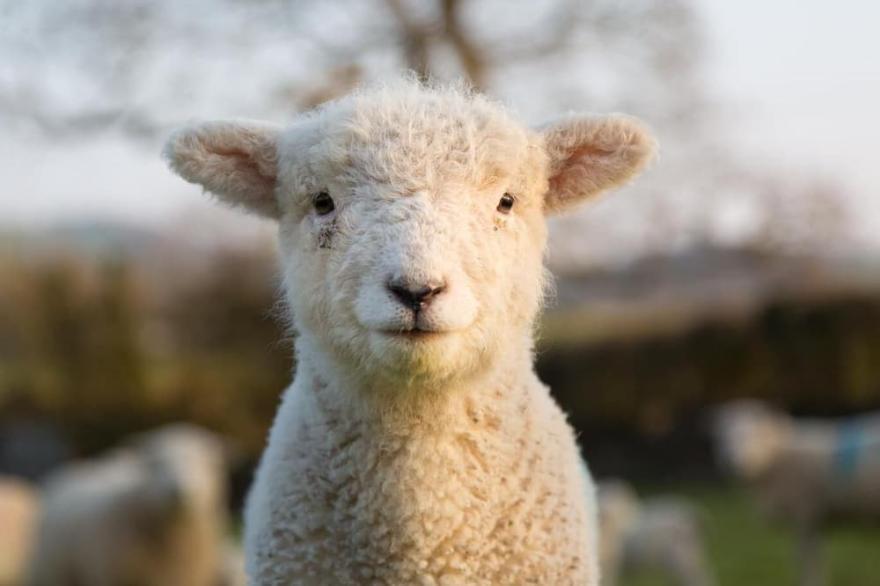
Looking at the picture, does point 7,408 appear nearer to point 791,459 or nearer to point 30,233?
point 30,233

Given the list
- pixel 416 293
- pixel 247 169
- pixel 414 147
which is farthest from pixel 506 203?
pixel 247 169

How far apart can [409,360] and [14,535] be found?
7607mm

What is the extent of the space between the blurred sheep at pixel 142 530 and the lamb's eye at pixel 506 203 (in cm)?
528

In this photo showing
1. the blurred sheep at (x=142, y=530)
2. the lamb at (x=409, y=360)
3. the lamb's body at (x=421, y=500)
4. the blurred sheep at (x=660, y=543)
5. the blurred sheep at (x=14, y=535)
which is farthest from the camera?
the blurred sheep at (x=660, y=543)

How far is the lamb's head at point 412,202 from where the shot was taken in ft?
8.09

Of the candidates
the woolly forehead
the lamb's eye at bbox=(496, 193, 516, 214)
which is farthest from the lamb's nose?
the lamb's eye at bbox=(496, 193, 516, 214)

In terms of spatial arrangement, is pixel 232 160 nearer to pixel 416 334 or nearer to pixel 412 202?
pixel 412 202

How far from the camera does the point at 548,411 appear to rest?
2.99m

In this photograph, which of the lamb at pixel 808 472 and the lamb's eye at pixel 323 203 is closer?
the lamb's eye at pixel 323 203

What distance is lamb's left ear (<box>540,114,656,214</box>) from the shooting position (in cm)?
297

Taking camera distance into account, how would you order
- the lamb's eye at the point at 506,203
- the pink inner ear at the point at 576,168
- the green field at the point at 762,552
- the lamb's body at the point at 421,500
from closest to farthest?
the lamb's body at the point at 421,500 → the lamb's eye at the point at 506,203 → the pink inner ear at the point at 576,168 → the green field at the point at 762,552

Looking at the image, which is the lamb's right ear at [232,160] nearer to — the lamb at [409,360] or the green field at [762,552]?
the lamb at [409,360]

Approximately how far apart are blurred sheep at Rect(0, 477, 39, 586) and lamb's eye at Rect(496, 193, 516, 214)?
22.9 ft

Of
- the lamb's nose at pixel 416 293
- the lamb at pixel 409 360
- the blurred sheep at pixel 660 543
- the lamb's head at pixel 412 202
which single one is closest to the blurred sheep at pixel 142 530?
the blurred sheep at pixel 660 543
